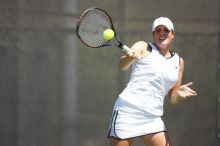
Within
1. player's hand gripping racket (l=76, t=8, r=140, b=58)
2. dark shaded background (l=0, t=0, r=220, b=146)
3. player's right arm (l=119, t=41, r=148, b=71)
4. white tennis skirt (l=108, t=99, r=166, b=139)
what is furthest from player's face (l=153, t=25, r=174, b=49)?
dark shaded background (l=0, t=0, r=220, b=146)

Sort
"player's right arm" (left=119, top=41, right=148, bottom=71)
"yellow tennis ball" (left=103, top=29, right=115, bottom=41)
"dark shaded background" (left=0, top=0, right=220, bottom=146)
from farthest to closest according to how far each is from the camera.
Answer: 1. "dark shaded background" (left=0, top=0, right=220, bottom=146)
2. "yellow tennis ball" (left=103, top=29, right=115, bottom=41)
3. "player's right arm" (left=119, top=41, right=148, bottom=71)

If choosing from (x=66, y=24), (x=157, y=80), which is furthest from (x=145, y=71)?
(x=66, y=24)

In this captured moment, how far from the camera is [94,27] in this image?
5.21m

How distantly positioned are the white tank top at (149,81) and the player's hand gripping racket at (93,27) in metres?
0.28

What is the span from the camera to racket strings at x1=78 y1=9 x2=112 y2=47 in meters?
5.15

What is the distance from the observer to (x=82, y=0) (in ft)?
23.3

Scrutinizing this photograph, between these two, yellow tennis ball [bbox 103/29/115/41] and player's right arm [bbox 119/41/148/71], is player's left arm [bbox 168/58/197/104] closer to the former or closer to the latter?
player's right arm [bbox 119/41/148/71]

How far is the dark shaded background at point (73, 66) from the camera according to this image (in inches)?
278

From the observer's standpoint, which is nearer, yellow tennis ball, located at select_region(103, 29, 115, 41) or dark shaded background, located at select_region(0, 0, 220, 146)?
yellow tennis ball, located at select_region(103, 29, 115, 41)

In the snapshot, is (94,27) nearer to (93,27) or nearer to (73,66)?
(93,27)

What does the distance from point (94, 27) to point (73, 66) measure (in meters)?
1.97

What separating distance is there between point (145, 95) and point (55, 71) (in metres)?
2.22

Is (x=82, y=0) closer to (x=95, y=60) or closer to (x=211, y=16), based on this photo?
(x=95, y=60)

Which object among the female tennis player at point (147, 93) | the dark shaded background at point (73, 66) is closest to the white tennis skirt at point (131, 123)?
the female tennis player at point (147, 93)
